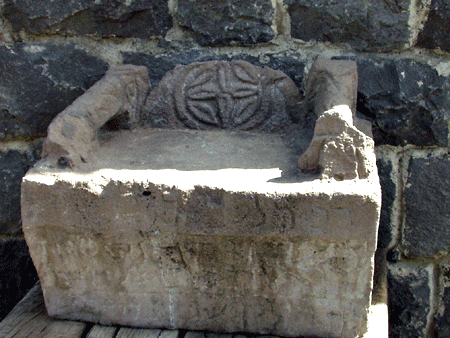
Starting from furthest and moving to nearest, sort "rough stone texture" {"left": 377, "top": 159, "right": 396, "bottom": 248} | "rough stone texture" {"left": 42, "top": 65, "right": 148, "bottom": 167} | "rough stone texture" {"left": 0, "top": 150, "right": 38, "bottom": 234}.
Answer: "rough stone texture" {"left": 0, "top": 150, "right": 38, "bottom": 234} → "rough stone texture" {"left": 377, "top": 159, "right": 396, "bottom": 248} → "rough stone texture" {"left": 42, "top": 65, "right": 148, "bottom": 167}

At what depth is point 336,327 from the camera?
1261 millimetres

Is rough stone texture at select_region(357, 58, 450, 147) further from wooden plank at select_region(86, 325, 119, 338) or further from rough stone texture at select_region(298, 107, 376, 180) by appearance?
wooden plank at select_region(86, 325, 119, 338)

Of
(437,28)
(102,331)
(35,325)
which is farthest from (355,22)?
(35,325)

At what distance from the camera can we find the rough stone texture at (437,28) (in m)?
1.57

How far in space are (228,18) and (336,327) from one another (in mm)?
1025

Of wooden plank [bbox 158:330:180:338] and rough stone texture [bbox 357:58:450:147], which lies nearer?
wooden plank [bbox 158:330:180:338]

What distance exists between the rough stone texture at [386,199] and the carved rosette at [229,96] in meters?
0.37

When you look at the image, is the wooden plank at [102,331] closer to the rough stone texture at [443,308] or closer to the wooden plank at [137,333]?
the wooden plank at [137,333]

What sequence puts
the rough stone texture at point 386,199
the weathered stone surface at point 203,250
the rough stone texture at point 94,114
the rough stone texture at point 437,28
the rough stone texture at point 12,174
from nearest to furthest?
the weathered stone surface at point 203,250 < the rough stone texture at point 94,114 < the rough stone texture at point 437,28 < the rough stone texture at point 386,199 < the rough stone texture at point 12,174

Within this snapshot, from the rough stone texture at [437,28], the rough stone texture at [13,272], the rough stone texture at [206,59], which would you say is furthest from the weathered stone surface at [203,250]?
the rough stone texture at [437,28]

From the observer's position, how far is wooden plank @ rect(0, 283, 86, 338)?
4.36 feet

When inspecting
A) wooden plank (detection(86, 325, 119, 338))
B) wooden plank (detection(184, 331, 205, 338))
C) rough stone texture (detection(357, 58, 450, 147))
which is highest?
rough stone texture (detection(357, 58, 450, 147))

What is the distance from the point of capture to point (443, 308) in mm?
1780

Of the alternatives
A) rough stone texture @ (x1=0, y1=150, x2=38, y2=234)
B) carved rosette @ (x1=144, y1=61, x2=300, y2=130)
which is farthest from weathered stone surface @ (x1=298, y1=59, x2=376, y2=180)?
rough stone texture @ (x1=0, y1=150, x2=38, y2=234)
